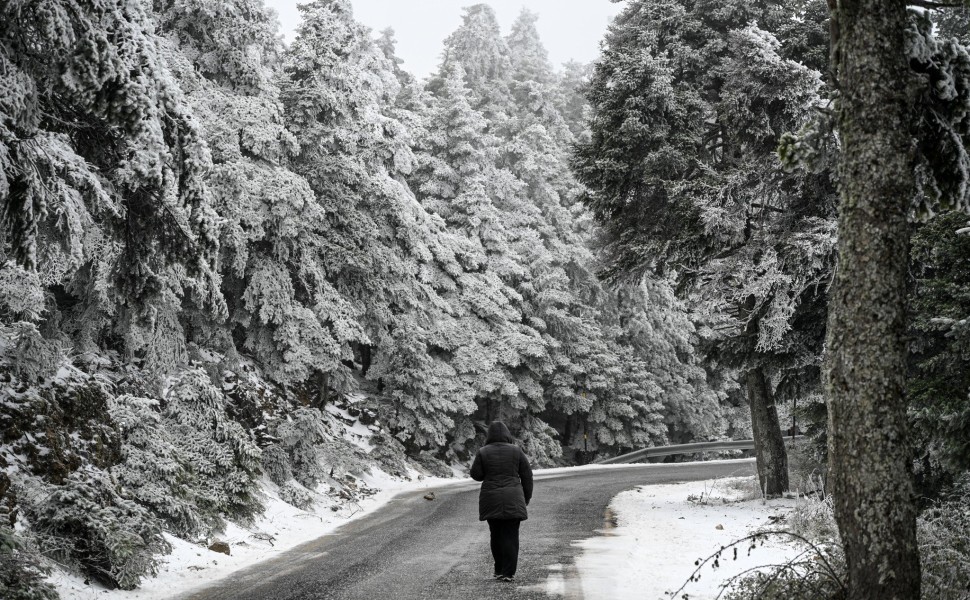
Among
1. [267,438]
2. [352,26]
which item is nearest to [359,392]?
[267,438]

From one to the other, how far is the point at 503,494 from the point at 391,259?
41.1 ft

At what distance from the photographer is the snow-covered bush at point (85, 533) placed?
267 inches

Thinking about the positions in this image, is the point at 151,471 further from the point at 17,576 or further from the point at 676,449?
the point at 676,449

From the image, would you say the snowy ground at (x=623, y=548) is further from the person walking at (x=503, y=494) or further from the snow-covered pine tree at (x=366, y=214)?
the snow-covered pine tree at (x=366, y=214)

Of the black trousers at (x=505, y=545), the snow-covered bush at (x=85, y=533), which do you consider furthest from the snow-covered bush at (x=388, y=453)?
the snow-covered bush at (x=85, y=533)

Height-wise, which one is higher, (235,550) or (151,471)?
(151,471)

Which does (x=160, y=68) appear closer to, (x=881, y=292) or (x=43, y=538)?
(x=43, y=538)

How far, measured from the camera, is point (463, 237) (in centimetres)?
2781

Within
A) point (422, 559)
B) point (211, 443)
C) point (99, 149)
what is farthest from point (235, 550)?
point (99, 149)

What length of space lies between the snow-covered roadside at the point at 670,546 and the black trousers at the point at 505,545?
0.76m

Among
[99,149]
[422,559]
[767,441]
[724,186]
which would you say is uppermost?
[724,186]

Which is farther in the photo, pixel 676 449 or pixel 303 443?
pixel 676 449

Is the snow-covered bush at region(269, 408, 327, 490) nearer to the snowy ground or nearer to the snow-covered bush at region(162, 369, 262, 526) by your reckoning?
the snowy ground

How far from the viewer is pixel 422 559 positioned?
8.70 m
